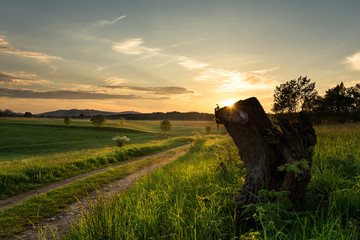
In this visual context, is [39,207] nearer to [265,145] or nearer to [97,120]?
[265,145]

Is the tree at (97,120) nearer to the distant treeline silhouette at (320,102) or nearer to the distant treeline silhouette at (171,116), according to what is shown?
the distant treeline silhouette at (320,102)

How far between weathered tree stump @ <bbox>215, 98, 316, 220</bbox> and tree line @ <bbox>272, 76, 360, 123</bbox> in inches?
1452

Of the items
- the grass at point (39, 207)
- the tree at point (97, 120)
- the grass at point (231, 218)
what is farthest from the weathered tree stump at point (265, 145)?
the tree at point (97, 120)

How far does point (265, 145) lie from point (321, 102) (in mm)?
53791

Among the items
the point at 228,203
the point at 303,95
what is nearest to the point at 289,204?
the point at 228,203

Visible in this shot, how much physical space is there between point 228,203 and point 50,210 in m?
6.38

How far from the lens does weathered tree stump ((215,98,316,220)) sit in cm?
349

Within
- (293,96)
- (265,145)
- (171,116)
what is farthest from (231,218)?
(171,116)

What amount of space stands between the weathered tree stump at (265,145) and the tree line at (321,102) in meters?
36.9

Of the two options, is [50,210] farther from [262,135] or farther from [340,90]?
[340,90]

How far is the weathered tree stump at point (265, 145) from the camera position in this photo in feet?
11.4

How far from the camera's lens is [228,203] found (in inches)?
151

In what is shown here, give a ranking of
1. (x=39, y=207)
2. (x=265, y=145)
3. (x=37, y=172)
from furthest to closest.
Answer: (x=37, y=172), (x=39, y=207), (x=265, y=145)

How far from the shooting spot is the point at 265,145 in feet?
12.0
